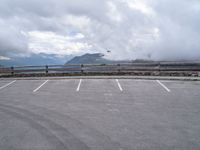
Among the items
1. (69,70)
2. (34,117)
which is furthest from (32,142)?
(69,70)

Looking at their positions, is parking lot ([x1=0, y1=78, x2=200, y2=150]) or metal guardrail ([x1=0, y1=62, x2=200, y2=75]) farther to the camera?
metal guardrail ([x1=0, y1=62, x2=200, y2=75])

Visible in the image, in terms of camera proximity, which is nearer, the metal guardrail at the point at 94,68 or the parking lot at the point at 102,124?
the parking lot at the point at 102,124

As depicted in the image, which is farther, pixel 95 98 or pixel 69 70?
pixel 69 70

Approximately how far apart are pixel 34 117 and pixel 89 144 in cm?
259

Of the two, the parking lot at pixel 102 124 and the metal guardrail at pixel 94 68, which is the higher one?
the metal guardrail at pixel 94 68

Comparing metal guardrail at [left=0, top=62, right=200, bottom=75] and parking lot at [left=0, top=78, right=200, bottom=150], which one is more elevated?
metal guardrail at [left=0, top=62, right=200, bottom=75]

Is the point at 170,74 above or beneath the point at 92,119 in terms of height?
above

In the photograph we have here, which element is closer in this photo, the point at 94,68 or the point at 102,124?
the point at 102,124

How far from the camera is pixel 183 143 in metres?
3.68

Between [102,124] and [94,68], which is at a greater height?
[94,68]

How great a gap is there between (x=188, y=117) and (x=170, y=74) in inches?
427

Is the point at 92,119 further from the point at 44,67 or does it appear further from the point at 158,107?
the point at 44,67

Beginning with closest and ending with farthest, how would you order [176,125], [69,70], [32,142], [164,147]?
[164,147]
[32,142]
[176,125]
[69,70]

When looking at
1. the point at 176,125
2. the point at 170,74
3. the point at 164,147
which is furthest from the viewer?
the point at 170,74
